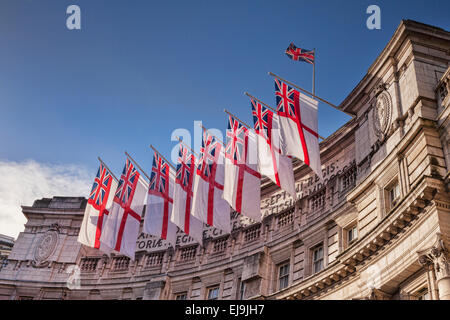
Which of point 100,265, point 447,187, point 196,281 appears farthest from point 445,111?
point 100,265

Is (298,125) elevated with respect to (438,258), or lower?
elevated

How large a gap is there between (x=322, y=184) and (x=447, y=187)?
10.8 metres

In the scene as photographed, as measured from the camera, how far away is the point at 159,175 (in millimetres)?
32156

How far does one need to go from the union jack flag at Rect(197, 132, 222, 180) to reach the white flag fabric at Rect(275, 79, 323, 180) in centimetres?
505

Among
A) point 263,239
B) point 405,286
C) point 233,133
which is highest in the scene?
point 233,133

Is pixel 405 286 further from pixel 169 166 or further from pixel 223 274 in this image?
pixel 169 166

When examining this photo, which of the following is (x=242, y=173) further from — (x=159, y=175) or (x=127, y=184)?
(x=127, y=184)

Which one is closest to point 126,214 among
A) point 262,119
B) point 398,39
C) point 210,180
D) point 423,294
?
point 210,180

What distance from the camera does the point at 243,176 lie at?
27.1 m

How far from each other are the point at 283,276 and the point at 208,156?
785 cm

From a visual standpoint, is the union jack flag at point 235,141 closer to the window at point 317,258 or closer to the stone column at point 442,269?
the window at point 317,258

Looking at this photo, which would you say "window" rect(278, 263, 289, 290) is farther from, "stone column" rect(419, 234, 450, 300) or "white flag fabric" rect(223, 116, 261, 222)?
"stone column" rect(419, 234, 450, 300)

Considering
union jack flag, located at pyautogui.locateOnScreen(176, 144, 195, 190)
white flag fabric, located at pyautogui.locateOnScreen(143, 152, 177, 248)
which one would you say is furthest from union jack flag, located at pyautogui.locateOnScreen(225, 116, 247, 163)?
white flag fabric, located at pyautogui.locateOnScreen(143, 152, 177, 248)

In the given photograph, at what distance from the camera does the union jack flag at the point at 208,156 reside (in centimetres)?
2970
